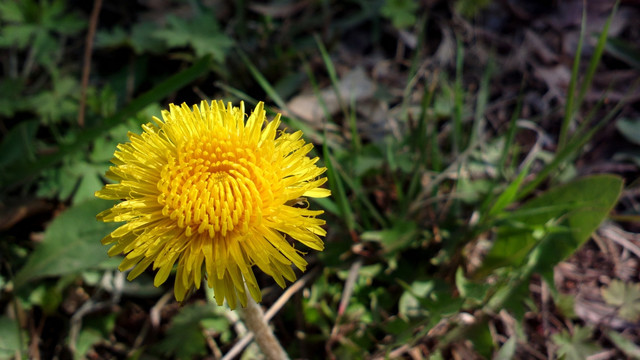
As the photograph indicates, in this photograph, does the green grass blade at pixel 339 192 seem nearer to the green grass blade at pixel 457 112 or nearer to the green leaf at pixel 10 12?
the green grass blade at pixel 457 112

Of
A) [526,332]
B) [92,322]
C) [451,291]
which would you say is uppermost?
[92,322]

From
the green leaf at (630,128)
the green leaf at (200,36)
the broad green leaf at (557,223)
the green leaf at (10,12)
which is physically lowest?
the green leaf at (630,128)

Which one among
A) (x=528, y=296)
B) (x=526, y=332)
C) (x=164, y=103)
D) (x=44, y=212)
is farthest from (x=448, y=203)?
(x=44, y=212)

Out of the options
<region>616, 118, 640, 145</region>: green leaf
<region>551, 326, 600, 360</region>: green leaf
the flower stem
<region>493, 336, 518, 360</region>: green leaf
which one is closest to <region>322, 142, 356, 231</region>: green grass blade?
the flower stem

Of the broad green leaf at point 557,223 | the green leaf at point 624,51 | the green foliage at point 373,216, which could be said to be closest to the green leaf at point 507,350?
the green foliage at point 373,216

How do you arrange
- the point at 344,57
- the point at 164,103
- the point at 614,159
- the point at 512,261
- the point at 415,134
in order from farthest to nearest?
the point at 344,57 → the point at 164,103 → the point at 614,159 → the point at 415,134 → the point at 512,261

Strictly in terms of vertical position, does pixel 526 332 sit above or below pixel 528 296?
below

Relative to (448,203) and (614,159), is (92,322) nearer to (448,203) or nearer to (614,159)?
(448,203)
